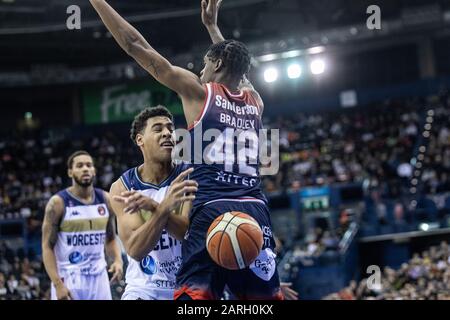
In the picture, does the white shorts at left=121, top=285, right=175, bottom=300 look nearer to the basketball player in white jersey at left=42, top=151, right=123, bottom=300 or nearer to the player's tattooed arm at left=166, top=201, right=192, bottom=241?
the player's tattooed arm at left=166, top=201, right=192, bottom=241

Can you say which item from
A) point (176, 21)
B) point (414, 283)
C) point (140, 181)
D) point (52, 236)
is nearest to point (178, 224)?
point (140, 181)

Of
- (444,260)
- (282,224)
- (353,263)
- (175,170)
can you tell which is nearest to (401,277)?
(444,260)

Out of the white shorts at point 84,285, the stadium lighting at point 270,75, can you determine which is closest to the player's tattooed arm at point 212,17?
the white shorts at point 84,285

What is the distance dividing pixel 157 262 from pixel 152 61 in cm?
163

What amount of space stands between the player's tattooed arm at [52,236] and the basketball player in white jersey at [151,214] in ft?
7.05

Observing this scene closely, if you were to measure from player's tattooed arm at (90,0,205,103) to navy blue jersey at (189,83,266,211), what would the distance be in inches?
4.5

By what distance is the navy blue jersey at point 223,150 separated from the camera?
471 centimetres

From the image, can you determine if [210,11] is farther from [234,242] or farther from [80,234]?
[80,234]

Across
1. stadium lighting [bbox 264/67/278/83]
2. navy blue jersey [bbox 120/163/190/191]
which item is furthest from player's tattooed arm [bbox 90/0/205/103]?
stadium lighting [bbox 264/67/278/83]

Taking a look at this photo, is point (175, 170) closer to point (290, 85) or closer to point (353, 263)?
point (353, 263)

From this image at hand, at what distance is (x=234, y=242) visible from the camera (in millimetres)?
4301

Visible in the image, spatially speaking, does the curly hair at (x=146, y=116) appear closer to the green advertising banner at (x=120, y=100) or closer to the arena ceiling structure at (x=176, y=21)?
the arena ceiling structure at (x=176, y=21)

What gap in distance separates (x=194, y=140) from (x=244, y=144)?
37 cm

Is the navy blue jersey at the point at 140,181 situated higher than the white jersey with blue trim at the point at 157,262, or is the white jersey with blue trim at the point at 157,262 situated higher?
the navy blue jersey at the point at 140,181
